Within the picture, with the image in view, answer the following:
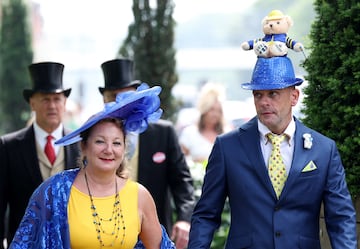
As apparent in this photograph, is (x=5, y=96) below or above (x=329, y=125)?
below

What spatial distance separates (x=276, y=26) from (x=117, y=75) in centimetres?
236

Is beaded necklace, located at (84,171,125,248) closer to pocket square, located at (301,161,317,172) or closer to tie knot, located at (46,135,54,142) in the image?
pocket square, located at (301,161,317,172)

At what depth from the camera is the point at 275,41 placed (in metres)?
4.98

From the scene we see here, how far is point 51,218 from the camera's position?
4836 mm

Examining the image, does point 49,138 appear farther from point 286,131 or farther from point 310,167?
point 310,167


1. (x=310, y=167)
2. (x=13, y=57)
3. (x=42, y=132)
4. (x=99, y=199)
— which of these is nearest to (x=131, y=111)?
(x=99, y=199)

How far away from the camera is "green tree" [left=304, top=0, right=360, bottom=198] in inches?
211

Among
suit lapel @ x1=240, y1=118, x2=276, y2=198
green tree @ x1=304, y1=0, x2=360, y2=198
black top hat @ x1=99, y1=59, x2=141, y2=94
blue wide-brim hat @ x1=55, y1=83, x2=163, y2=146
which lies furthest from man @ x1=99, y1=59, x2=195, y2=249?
suit lapel @ x1=240, y1=118, x2=276, y2=198

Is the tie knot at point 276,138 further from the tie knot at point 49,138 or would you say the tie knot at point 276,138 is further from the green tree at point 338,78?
the tie knot at point 49,138

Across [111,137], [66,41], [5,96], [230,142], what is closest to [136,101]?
[111,137]

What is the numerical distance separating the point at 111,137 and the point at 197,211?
2.12 ft

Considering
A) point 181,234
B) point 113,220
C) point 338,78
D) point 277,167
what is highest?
point 338,78

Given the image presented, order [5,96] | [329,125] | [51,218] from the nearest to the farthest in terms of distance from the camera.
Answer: [51,218]
[329,125]
[5,96]

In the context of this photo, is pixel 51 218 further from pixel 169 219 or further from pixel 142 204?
pixel 169 219
